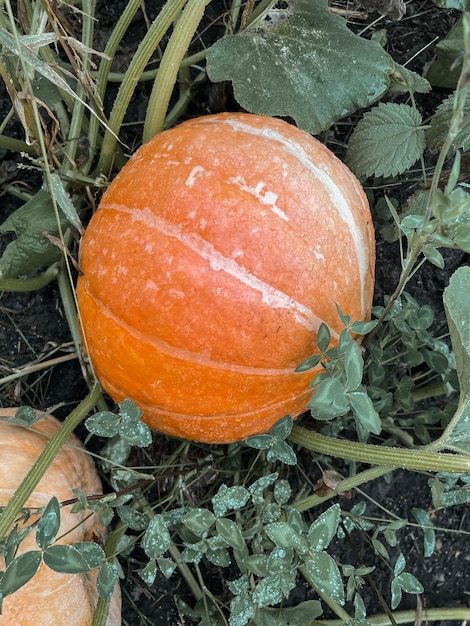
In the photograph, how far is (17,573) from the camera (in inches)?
38.0

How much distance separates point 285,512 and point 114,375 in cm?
45

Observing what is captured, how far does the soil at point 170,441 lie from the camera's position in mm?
1627

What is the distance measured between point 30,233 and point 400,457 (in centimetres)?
83

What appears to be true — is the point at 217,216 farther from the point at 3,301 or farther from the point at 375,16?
the point at 375,16

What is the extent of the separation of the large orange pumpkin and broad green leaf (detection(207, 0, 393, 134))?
0.07m

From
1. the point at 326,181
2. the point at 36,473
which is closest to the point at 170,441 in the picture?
the point at 36,473

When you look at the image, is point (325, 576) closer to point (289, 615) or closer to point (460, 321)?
point (289, 615)

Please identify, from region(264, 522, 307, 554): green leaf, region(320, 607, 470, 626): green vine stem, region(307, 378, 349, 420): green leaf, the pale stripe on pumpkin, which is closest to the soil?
region(320, 607, 470, 626): green vine stem

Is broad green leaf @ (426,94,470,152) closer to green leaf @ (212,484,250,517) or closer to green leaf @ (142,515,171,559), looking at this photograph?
green leaf @ (212,484,250,517)

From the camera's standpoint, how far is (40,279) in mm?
1472

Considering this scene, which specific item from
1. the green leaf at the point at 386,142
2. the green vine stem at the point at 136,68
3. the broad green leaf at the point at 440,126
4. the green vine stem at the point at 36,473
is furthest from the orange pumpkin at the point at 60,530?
the broad green leaf at the point at 440,126

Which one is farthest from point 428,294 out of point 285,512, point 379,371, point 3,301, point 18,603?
point 18,603

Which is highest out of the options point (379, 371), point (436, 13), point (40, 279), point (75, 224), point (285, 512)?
point (436, 13)

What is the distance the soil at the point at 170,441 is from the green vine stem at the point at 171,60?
26cm
